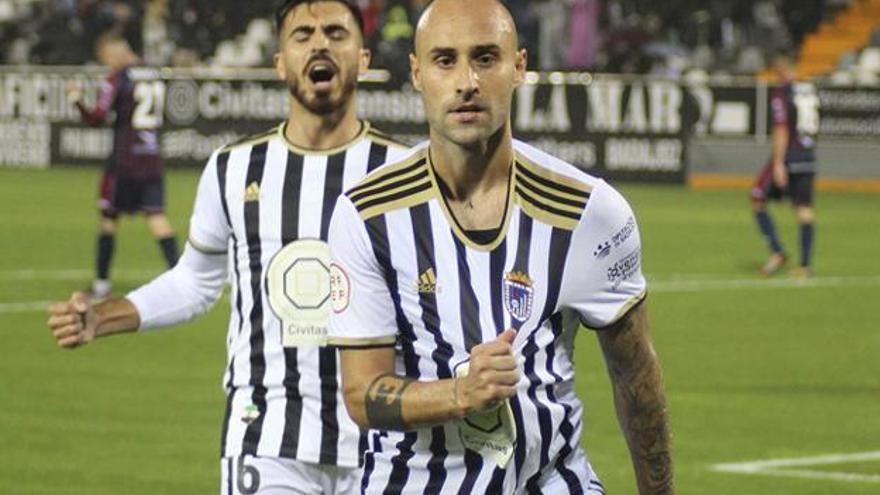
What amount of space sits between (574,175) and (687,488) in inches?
238

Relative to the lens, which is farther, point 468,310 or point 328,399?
point 328,399

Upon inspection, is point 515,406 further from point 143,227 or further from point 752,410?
point 143,227

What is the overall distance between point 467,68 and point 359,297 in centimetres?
58

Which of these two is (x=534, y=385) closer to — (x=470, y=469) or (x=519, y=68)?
(x=470, y=469)

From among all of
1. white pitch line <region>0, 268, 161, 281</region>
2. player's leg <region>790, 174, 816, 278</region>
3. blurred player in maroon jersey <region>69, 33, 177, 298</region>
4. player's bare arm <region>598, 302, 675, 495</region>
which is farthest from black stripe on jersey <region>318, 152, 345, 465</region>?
player's leg <region>790, 174, 816, 278</region>

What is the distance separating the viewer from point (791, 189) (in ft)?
76.7

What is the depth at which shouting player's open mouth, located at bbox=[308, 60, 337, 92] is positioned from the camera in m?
7.09

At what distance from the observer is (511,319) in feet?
16.7

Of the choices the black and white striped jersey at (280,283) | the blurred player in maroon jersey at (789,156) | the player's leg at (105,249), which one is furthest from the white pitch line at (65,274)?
the black and white striped jersey at (280,283)

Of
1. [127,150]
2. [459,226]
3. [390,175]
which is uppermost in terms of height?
[390,175]

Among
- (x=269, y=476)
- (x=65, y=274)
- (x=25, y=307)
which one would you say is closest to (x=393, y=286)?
(x=269, y=476)

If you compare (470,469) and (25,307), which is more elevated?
(470,469)

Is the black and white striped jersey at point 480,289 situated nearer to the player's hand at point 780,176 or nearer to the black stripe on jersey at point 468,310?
the black stripe on jersey at point 468,310

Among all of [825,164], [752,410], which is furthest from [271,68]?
[752,410]
